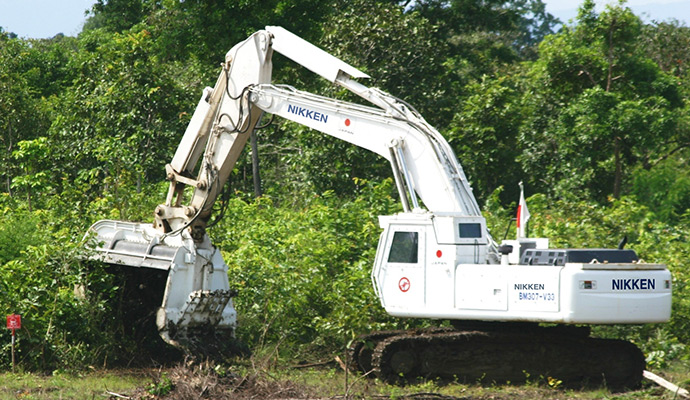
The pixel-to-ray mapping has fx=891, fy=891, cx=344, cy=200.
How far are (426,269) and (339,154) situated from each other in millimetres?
13071

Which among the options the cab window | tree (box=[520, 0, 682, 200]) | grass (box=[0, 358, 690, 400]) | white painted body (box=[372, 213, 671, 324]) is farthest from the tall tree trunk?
the cab window

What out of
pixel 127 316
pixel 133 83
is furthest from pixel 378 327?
pixel 133 83

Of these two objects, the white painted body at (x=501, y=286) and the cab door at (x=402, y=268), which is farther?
the cab door at (x=402, y=268)

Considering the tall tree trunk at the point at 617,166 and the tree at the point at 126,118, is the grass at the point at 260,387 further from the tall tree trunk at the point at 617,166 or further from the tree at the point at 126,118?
the tall tree trunk at the point at 617,166

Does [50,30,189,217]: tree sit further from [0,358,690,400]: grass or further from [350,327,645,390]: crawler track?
[350,327,645,390]: crawler track

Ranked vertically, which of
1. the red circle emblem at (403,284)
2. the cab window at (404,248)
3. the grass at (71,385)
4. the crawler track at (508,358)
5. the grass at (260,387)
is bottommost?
the grass at (71,385)

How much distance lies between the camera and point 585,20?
24.9 meters

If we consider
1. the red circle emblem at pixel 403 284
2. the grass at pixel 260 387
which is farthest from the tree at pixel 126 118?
the red circle emblem at pixel 403 284

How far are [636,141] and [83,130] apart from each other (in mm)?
15145

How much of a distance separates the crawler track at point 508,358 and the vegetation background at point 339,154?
5.94 feet

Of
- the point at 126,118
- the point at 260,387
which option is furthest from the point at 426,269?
the point at 126,118

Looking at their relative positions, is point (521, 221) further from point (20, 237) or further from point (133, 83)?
point (133, 83)

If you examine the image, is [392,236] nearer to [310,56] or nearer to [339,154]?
[310,56]

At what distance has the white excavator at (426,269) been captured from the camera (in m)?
11.8
